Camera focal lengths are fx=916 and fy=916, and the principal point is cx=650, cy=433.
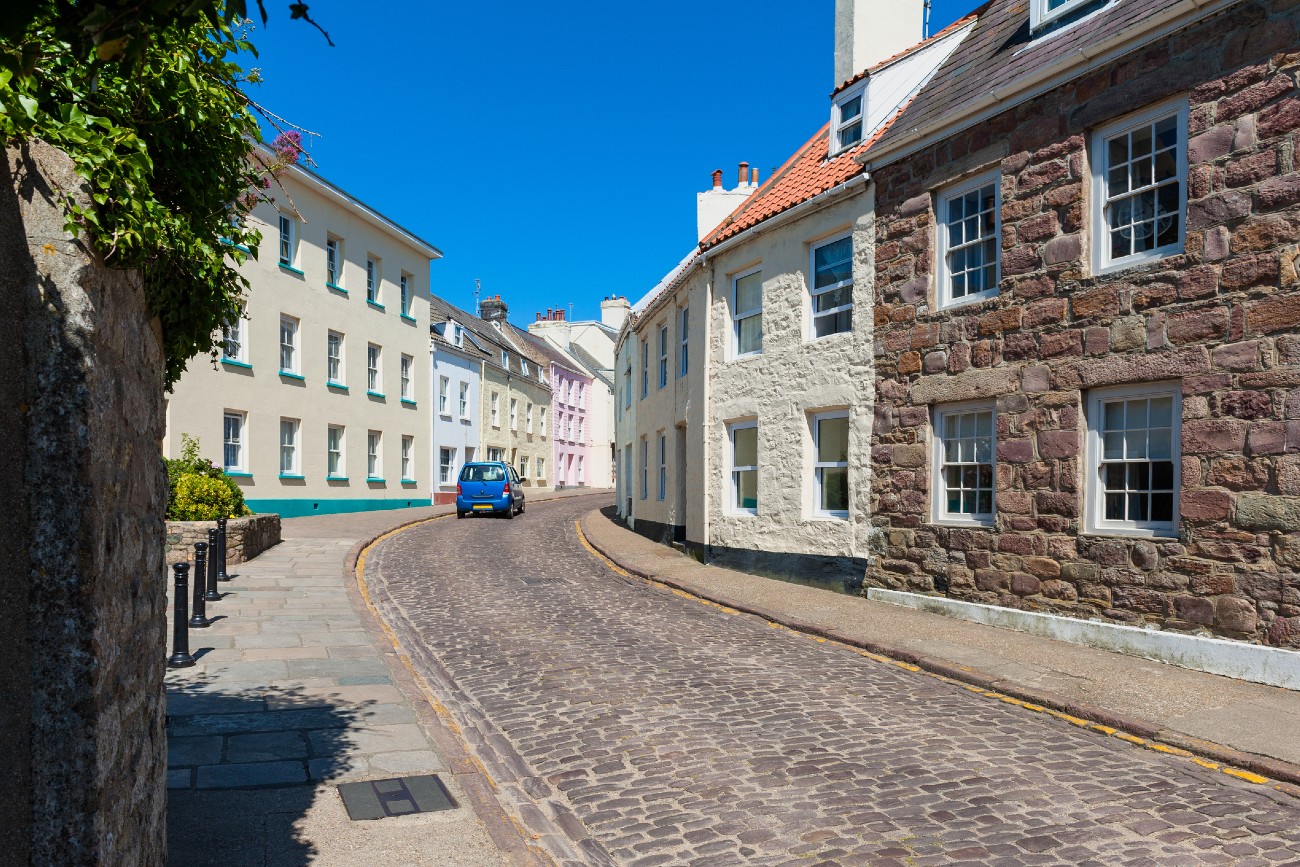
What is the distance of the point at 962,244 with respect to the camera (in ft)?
38.2

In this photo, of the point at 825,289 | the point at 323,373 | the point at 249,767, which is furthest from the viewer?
the point at 323,373

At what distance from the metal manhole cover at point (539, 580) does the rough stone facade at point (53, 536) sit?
11646 millimetres

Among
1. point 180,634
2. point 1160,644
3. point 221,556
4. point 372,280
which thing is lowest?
point 1160,644

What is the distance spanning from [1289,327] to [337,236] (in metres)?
26.4

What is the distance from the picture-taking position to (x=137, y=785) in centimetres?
305

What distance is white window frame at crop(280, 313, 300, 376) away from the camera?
2645 centimetres

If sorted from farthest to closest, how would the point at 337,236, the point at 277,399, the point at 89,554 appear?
the point at 337,236 → the point at 277,399 → the point at 89,554

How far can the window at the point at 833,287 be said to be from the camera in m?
13.9

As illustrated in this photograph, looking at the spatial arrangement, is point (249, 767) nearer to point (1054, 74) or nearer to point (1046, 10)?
point (1054, 74)

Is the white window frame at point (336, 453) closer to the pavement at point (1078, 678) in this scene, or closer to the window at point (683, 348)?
the window at point (683, 348)

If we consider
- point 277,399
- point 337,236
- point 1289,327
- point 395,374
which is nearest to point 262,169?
point 1289,327

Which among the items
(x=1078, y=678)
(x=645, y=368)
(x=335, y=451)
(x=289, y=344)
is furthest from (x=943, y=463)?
A: (x=335, y=451)

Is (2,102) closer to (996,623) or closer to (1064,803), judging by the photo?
(1064,803)

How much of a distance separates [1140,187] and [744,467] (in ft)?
27.1
